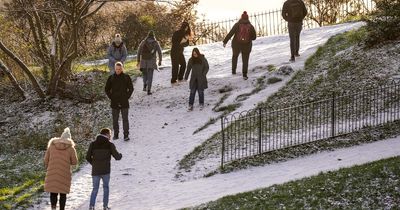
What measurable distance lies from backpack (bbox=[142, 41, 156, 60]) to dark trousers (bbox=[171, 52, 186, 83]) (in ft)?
2.95

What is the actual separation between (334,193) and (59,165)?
4990 mm

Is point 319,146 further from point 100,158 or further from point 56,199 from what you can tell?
point 56,199

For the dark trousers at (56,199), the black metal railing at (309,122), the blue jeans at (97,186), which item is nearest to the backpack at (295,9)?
the black metal railing at (309,122)

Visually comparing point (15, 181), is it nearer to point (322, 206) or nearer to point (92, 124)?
point (92, 124)

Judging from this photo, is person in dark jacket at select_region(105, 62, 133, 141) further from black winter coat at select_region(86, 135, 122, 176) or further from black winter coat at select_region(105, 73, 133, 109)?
black winter coat at select_region(86, 135, 122, 176)

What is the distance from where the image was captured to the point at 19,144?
1683 cm

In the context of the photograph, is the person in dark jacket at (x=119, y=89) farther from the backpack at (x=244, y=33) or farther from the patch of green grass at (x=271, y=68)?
the patch of green grass at (x=271, y=68)

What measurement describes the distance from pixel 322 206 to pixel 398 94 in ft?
21.2

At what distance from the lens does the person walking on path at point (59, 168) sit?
10719 mm

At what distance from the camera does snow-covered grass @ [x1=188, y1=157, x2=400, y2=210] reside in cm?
986

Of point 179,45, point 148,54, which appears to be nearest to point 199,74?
point 148,54

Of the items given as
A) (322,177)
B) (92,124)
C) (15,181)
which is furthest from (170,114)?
(322,177)

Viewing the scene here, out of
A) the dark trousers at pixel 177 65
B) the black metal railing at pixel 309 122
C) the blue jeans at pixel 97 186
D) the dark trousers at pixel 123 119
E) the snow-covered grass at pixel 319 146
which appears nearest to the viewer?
the blue jeans at pixel 97 186

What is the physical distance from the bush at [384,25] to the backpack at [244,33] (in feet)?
12.6
